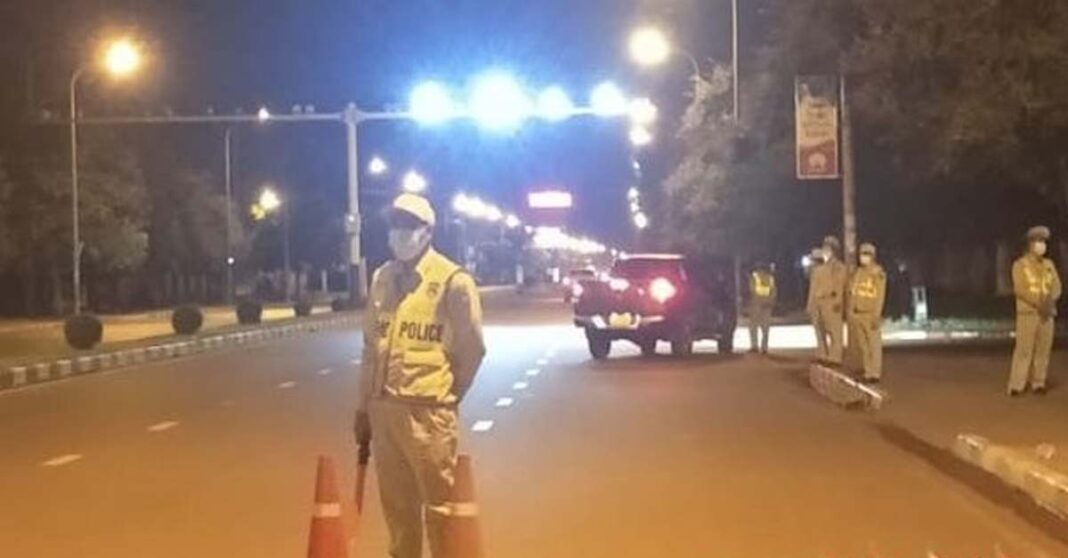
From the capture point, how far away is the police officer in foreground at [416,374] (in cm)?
943

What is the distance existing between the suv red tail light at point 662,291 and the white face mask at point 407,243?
1146 inches

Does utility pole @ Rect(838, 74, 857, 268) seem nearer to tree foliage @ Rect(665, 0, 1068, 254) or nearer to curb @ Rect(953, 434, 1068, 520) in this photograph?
tree foliage @ Rect(665, 0, 1068, 254)

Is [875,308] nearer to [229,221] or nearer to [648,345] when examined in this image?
[648,345]

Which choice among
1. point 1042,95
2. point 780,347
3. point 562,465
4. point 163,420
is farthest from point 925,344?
point 562,465

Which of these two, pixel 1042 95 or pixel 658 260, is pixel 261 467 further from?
pixel 658 260

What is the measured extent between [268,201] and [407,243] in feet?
310

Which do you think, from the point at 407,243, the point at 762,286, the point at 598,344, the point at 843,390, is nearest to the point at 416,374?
the point at 407,243

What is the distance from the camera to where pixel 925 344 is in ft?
127

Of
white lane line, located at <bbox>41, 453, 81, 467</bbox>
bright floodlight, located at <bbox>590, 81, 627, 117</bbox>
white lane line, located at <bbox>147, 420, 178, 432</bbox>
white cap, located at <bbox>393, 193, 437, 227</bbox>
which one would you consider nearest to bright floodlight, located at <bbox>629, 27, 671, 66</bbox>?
bright floodlight, located at <bbox>590, 81, 627, 117</bbox>

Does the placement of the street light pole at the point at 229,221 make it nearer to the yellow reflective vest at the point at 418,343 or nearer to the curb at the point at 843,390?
the curb at the point at 843,390

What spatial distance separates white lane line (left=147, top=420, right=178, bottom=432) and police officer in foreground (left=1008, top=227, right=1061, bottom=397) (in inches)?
392

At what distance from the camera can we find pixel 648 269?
39.2 m

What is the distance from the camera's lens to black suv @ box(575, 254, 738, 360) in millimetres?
38531

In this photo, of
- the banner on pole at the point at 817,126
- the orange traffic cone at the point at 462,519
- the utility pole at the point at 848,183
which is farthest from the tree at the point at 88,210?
the orange traffic cone at the point at 462,519
